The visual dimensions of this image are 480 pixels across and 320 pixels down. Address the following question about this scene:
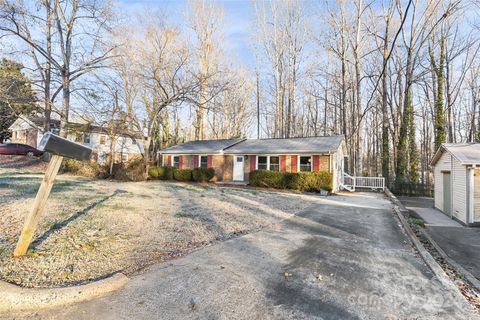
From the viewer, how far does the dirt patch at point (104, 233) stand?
121 inches

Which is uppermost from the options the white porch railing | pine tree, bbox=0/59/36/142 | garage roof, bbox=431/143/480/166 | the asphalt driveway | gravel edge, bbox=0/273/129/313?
pine tree, bbox=0/59/36/142

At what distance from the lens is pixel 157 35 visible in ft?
67.7

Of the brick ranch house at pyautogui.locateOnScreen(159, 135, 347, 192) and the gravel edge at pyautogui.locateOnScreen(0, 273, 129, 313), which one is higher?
the brick ranch house at pyautogui.locateOnScreen(159, 135, 347, 192)

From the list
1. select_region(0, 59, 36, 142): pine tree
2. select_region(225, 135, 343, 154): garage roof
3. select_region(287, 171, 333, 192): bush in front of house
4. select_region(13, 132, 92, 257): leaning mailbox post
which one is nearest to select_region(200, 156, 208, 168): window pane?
select_region(225, 135, 343, 154): garage roof

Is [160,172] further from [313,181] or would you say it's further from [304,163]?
[313,181]

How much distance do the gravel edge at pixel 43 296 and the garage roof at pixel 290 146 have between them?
47.3ft

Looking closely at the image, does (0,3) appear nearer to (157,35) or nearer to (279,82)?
(157,35)

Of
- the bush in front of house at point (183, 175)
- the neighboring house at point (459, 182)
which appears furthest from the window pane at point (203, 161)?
the neighboring house at point (459, 182)

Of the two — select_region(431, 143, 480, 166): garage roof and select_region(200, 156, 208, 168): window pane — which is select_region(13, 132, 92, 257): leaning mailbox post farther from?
select_region(200, 156, 208, 168): window pane

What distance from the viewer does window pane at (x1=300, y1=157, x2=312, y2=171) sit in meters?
16.2

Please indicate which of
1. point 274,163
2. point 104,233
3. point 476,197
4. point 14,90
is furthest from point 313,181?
point 14,90

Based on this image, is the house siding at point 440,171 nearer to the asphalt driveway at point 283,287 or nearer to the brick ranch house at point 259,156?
the brick ranch house at point 259,156

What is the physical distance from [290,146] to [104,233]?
14457 mm

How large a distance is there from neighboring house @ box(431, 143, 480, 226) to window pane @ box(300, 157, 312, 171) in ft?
21.2
